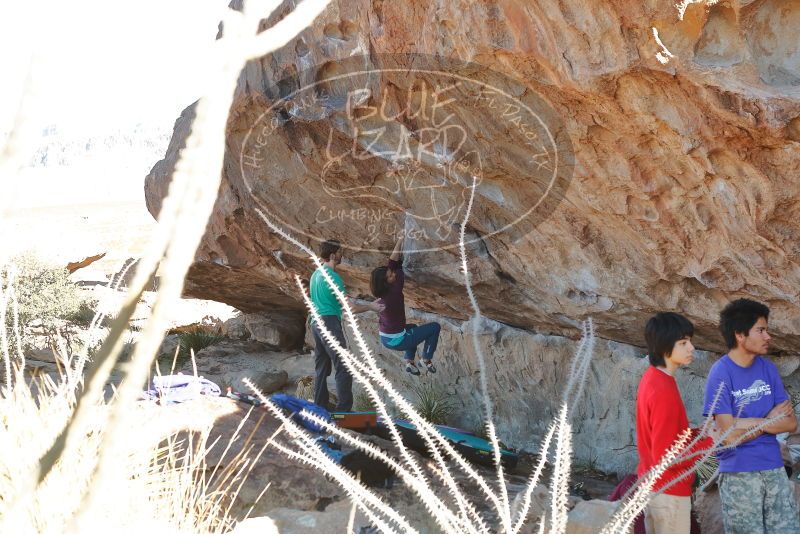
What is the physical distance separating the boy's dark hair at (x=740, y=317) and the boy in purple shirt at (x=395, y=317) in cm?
290

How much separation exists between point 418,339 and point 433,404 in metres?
1.45

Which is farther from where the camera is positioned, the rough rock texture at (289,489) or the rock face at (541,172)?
the rough rock texture at (289,489)

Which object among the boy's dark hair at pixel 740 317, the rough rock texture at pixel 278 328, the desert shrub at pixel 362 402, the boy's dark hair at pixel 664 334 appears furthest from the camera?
the rough rock texture at pixel 278 328

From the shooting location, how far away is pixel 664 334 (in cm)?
314

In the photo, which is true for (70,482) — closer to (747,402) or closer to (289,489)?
(289,489)

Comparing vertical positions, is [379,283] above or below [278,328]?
above

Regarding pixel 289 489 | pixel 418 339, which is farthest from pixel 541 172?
pixel 289 489

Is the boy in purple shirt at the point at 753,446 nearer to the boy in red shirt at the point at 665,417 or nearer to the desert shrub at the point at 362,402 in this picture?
the boy in red shirt at the point at 665,417

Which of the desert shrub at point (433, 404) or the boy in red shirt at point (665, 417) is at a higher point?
the boy in red shirt at point (665, 417)

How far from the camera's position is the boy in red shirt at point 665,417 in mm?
3002

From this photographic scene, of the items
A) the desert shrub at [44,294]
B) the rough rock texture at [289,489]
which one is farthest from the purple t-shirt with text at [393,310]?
the desert shrub at [44,294]

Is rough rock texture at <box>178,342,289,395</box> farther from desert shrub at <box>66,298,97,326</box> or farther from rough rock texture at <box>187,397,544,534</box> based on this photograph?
rough rock texture at <box>187,397,544,534</box>

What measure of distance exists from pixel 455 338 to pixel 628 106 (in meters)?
4.23

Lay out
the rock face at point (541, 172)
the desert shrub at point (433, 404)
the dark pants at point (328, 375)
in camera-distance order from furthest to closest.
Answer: the desert shrub at point (433, 404)
the dark pants at point (328, 375)
the rock face at point (541, 172)
